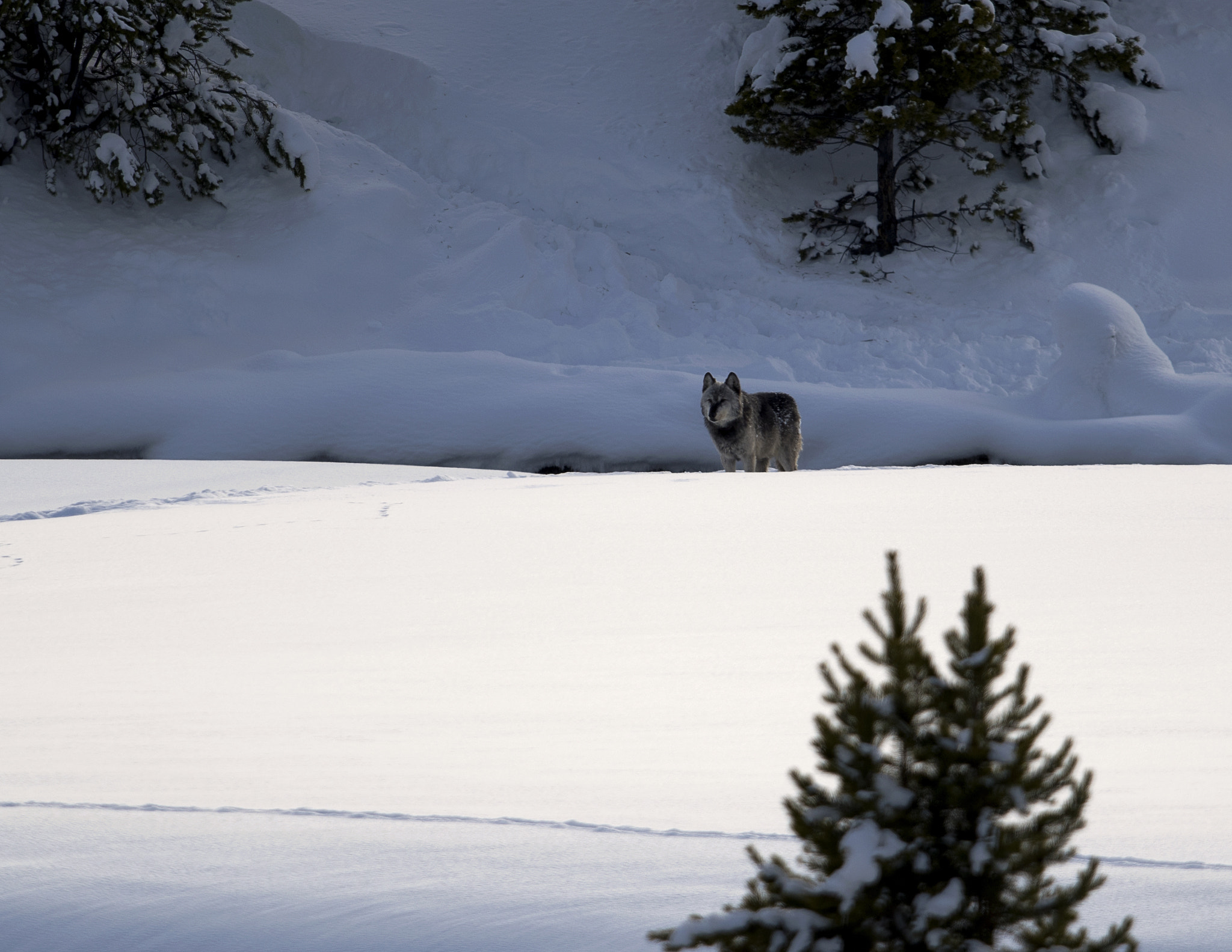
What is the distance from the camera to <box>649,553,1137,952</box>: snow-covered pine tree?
1.00 metres

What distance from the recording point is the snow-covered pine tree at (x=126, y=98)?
15930 millimetres

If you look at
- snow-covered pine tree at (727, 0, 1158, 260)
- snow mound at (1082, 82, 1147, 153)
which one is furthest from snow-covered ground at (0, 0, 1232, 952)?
snow-covered pine tree at (727, 0, 1158, 260)

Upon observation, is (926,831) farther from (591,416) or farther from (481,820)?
Answer: (591,416)

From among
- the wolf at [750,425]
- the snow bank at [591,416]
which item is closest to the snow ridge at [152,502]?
the wolf at [750,425]

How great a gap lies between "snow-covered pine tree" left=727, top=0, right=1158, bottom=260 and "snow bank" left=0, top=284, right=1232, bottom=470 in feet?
18.0

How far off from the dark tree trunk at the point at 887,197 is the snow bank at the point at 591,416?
19.8ft

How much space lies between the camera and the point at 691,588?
4.52 meters

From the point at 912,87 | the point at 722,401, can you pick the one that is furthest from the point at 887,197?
the point at 722,401

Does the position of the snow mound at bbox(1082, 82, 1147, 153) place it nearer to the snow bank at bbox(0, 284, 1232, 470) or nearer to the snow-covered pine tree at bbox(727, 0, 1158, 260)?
the snow-covered pine tree at bbox(727, 0, 1158, 260)

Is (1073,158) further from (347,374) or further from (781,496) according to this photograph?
(781,496)

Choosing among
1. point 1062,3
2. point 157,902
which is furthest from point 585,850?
point 1062,3

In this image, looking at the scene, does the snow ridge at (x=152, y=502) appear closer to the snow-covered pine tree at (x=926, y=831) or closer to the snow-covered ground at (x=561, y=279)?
the snow-covered ground at (x=561, y=279)

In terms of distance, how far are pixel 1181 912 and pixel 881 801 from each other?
821 mm

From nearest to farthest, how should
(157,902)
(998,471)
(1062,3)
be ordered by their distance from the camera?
(157,902)
(998,471)
(1062,3)
